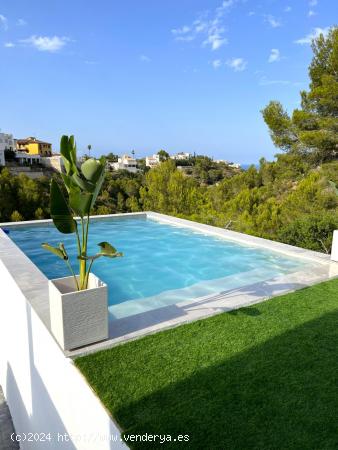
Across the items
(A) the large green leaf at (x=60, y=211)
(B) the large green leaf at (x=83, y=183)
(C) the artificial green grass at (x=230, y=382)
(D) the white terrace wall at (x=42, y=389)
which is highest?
(B) the large green leaf at (x=83, y=183)

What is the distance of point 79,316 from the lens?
2.68 meters

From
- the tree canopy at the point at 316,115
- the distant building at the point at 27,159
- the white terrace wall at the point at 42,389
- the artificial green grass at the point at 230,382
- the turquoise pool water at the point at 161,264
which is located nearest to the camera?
the artificial green grass at the point at 230,382

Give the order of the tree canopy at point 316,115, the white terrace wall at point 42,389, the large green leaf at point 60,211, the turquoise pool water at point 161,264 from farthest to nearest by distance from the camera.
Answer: the tree canopy at point 316,115 → the turquoise pool water at point 161,264 → the large green leaf at point 60,211 → the white terrace wall at point 42,389

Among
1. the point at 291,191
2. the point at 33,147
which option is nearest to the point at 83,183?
the point at 291,191

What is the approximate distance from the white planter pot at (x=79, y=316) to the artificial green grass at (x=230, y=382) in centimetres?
18

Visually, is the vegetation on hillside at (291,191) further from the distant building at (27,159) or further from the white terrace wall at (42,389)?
the distant building at (27,159)

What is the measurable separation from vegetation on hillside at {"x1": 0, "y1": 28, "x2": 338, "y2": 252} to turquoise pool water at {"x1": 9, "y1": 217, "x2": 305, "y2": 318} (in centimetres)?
160

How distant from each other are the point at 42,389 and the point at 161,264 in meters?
3.53

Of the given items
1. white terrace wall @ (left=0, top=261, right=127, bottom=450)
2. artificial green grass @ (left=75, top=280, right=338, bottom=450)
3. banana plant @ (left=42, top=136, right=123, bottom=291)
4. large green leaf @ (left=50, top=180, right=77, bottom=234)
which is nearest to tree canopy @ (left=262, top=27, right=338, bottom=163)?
artificial green grass @ (left=75, top=280, right=338, bottom=450)

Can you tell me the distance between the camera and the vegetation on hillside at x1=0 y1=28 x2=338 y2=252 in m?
9.55

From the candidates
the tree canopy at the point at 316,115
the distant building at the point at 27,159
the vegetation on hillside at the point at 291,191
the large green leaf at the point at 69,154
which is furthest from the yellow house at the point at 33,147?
the large green leaf at the point at 69,154

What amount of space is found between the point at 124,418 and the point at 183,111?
26.3 m

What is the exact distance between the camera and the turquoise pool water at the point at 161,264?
4480mm

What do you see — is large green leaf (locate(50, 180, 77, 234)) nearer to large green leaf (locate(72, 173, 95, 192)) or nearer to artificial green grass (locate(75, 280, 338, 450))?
large green leaf (locate(72, 173, 95, 192))
